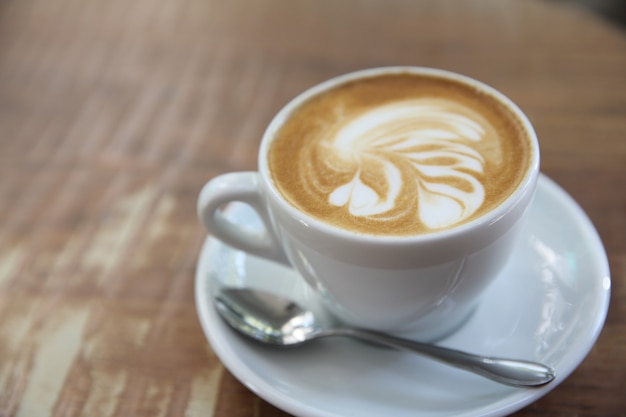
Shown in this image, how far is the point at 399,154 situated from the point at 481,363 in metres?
0.29

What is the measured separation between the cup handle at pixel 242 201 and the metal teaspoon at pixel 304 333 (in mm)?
68

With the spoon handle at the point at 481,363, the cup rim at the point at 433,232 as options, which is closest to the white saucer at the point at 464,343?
the spoon handle at the point at 481,363

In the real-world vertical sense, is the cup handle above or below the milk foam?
below

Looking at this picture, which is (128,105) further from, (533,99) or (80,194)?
(533,99)

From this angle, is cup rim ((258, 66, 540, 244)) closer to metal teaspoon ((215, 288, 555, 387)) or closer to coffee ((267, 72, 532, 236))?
coffee ((267, 72, 532, 236))

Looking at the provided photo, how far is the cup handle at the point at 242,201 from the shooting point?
887 millimetres

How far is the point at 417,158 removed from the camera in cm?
88

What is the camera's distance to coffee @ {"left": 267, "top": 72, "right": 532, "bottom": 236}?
0.80 m

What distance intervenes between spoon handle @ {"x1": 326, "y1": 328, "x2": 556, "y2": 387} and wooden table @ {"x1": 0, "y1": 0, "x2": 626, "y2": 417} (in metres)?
0.08

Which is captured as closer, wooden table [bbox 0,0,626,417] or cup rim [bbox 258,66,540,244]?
cup rim [bbox 258,66,540,244]

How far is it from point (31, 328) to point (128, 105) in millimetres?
619

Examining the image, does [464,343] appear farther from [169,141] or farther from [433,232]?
[169,141]

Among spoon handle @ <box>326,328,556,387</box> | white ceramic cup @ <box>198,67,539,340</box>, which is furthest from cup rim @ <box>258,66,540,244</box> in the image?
spoon handle @ <box>326,328,556,387</box>

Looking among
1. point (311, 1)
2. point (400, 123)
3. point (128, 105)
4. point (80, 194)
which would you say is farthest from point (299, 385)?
point (311, 1)
